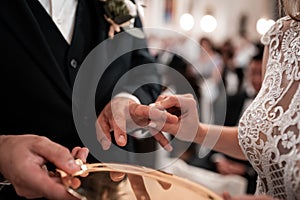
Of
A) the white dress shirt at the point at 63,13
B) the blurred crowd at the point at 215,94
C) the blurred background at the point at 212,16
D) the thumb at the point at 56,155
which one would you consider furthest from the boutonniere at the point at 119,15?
the blurred background at the point at 212,16

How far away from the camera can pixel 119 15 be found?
1283 mm

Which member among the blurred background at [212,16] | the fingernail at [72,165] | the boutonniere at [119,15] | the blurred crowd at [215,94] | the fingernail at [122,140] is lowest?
the blurred background at [212,16]

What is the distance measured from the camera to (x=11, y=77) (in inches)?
43.8

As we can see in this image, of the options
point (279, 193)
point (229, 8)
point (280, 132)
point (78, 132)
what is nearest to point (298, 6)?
point (280, 132)

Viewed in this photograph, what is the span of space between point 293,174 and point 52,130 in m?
0.56

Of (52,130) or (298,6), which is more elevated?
(298,6)

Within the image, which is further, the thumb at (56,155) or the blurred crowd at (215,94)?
the blurred crowd at (215,94)

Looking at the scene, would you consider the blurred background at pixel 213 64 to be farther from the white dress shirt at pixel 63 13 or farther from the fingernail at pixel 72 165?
the fingernail at pixel 72 165

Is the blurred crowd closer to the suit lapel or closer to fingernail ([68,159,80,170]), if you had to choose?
the suit lapel

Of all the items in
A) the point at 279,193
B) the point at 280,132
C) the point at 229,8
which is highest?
the point at 280,132

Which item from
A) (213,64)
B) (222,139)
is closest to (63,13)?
(222,139)

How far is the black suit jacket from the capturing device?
3.61 ft

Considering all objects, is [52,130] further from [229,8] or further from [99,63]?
[229,8]

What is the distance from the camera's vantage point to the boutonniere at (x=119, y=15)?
1295 mm
